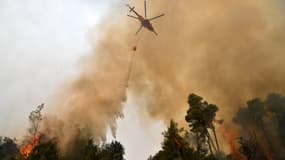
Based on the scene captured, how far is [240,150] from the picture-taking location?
66625 mm

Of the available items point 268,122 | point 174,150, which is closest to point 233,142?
point 268,122

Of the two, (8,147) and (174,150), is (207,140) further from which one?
(8,147)

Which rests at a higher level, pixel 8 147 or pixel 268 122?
pixel 8 147

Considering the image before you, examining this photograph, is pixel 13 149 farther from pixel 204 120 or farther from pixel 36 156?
pixel 204 120

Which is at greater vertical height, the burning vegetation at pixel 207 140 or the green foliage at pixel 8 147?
the green foliage at pixel 8 147

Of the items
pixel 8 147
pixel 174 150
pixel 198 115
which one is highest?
pixel 8 147

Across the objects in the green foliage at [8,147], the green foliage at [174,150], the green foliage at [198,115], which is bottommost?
the green foliage at [174,150]

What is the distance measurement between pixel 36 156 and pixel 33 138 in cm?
4022

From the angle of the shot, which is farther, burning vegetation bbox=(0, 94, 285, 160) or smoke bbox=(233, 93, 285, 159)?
smoke bbox=(233, 93, 285, 159)

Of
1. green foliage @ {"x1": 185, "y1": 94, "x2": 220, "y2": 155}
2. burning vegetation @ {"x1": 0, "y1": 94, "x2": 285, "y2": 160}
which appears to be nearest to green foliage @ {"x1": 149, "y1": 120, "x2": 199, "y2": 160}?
burning vegetation @ {"x1": 0, "y1": 94, "x2": 285, "y2": 160}

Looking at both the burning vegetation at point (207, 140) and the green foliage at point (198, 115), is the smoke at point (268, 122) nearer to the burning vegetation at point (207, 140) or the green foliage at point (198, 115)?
the burning vegetation at point (207, 140)

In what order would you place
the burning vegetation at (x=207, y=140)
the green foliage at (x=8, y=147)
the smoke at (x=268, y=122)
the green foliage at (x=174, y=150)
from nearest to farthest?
the green foliage at (x=174, y=150), the burning vegetation at (x=207, y=140), the smoke at (x=268, y=122), the green foliage at (x=8, y=147)

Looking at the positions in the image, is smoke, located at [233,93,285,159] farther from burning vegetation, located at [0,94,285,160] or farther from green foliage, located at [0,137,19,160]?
green foliage, located at [0,137,19,160]

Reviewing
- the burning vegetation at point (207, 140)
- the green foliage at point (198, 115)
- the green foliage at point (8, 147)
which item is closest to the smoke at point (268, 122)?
the burning vegetation at point (207, 140)
